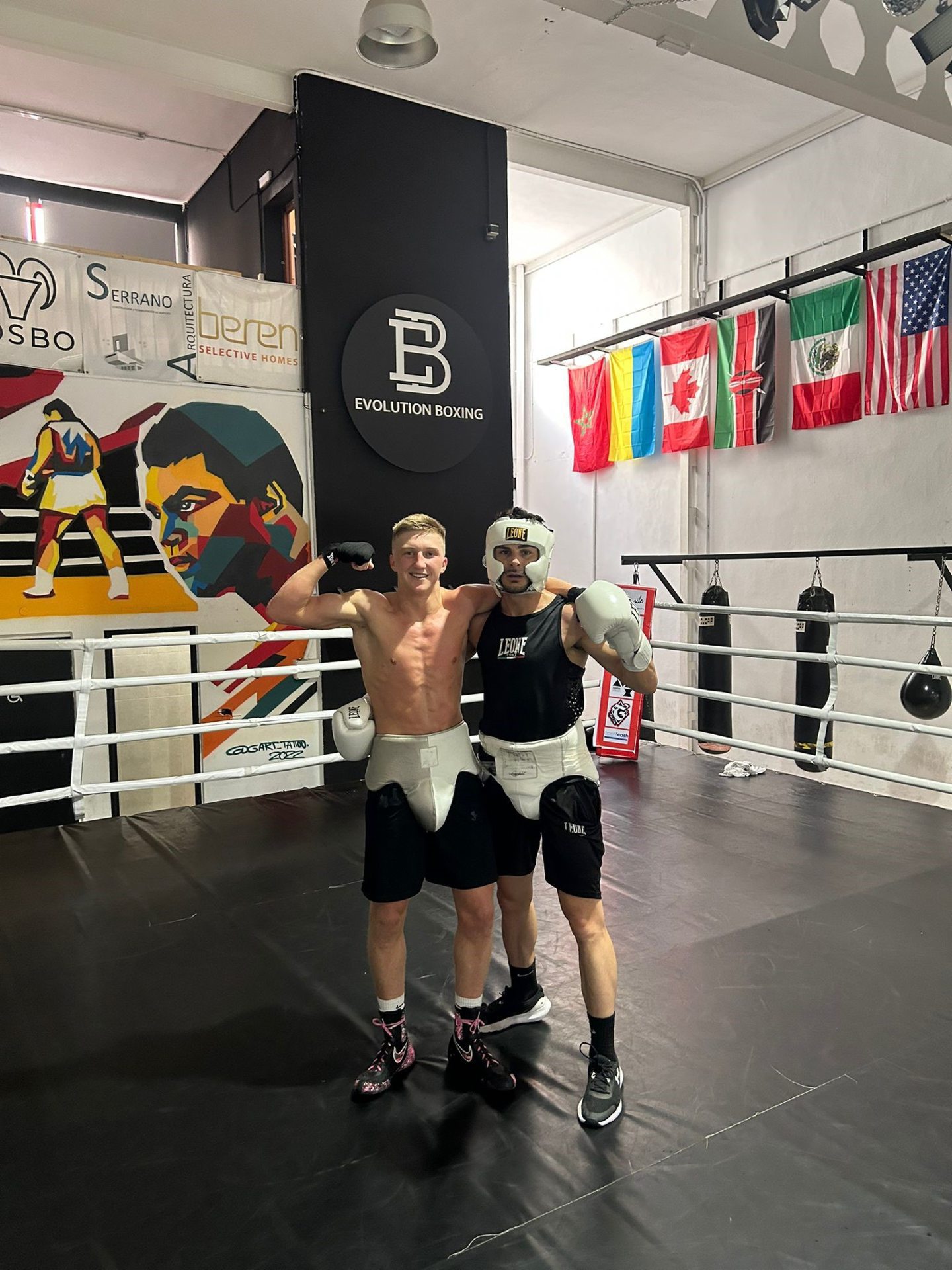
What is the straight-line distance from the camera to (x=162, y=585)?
14.7 ft

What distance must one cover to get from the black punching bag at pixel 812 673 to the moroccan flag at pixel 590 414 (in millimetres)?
2697

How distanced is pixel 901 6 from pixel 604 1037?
2.36 meters

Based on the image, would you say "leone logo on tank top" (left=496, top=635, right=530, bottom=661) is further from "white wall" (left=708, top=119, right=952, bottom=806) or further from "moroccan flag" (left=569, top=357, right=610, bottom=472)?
"moroccan flag" (left=569, top=357, right=610, bottom=472)

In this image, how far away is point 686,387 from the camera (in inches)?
246

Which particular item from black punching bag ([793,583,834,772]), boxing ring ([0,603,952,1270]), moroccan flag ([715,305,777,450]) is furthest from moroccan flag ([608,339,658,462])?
boxing ring ([0,603,952,1270])

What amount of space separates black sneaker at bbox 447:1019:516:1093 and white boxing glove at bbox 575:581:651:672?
864 millimetres

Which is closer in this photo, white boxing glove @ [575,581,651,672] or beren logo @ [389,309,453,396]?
white boxing glove @ [575,581,651,672]

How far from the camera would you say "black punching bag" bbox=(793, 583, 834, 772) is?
468 centimetres

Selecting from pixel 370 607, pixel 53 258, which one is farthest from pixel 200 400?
pixel 370 607

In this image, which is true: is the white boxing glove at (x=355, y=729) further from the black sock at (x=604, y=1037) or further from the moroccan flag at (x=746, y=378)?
the moroccan flag at (x=746, y=378)

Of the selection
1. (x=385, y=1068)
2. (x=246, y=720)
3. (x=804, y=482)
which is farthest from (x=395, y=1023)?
(x=804, y=482)

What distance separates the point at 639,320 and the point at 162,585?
4343 mm

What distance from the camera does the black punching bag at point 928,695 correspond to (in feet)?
14.0

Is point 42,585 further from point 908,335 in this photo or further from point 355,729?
point 908,335
